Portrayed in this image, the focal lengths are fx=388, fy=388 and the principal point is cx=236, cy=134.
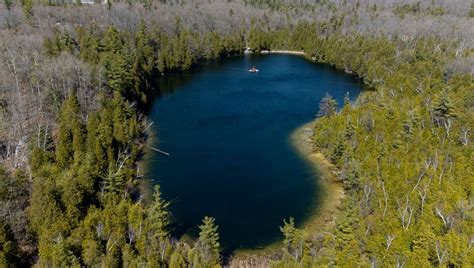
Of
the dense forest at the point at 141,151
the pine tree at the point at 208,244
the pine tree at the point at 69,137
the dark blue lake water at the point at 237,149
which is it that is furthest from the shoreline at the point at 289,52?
the pine tree at the point at 208,244

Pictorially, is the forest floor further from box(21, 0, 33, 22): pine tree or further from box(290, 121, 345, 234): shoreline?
box(21, 0, 33, 22): pine tree

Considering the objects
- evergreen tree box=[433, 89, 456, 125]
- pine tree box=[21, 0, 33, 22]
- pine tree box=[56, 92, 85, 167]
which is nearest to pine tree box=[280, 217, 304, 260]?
pine tree box=[56, 92, 85, 167]

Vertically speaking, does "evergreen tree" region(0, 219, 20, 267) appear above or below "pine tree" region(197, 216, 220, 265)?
above

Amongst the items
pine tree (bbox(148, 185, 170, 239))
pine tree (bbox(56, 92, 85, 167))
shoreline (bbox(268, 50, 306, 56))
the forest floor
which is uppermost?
shoreline (bbox(268, 50, 306, 56))

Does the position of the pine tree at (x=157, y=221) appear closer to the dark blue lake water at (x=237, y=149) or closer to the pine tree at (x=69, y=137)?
the dark blue lake water at (x=237, y=149)

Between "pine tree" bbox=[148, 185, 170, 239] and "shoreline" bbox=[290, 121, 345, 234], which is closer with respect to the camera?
"pine tree" bbox=[148, 185, 170, 239]

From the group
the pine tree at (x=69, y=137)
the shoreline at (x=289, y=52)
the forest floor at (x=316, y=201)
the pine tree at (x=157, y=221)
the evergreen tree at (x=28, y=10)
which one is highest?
the evergreen tree at (x=28, y=10)

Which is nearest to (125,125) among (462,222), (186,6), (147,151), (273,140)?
(147,151)
